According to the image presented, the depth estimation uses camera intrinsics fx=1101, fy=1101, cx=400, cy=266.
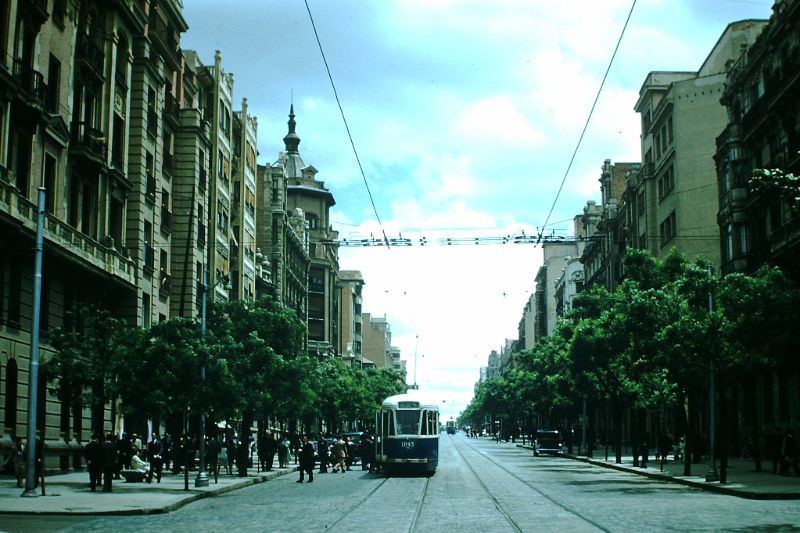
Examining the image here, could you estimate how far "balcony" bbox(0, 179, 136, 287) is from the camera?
1312 inches

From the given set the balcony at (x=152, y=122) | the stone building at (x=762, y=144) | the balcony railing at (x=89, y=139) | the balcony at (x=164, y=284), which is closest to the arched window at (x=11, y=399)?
the balcony railing at (x=89, y=139)

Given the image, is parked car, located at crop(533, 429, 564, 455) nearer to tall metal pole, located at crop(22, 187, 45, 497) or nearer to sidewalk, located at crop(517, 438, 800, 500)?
sidewalk, located at crop(517, 438, 800, 500)

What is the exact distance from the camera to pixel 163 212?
55719 millimetres

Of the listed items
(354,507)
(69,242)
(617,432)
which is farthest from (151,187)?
(354,507)

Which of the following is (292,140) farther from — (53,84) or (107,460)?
(107,460)

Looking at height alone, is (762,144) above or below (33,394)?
above

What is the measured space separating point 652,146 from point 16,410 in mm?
54457

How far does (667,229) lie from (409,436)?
1381 inches

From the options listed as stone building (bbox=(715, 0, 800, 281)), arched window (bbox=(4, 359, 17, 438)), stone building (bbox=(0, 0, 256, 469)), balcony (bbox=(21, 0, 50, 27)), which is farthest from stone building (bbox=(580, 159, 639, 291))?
arched window (bbox=(4, 359, 17, 438))

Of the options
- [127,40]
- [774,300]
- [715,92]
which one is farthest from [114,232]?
[715,92]

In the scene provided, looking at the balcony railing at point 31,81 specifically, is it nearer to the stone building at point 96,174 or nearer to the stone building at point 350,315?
the stone building at point 96,174

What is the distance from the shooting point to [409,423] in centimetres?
4441

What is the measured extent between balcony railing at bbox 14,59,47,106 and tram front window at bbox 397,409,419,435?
60.3ft

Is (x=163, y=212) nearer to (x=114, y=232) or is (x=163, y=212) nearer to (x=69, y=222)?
(x=114, y=232)
